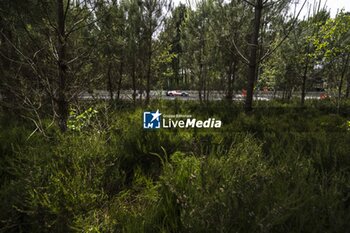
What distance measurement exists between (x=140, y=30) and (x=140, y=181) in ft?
26.2

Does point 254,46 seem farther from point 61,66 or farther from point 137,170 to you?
point 61,66

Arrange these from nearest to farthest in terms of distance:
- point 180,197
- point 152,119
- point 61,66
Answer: point 180,197
point 61,66
point 152,119

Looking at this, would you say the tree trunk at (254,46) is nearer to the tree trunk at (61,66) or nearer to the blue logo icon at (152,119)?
the blue logo icon at (152,119)

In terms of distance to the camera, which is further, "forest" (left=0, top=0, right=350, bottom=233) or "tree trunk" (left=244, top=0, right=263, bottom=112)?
"tree trunk" (left=244, top=0, right=263, bottom=112)

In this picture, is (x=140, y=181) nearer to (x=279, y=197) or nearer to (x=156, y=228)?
(x=156, y=228)

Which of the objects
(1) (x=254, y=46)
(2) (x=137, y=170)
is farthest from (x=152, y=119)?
(1) (x=254, y=46)

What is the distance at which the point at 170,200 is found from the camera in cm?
178

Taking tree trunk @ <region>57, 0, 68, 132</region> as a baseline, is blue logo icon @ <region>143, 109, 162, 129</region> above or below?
below

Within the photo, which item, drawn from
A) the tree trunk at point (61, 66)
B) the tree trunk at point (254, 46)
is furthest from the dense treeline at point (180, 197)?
the tree trunk at point (254, 46)

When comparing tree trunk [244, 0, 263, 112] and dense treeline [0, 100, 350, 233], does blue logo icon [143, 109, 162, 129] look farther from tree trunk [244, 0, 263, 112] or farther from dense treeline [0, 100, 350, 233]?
tree trunk [244, 0, 263, 112]

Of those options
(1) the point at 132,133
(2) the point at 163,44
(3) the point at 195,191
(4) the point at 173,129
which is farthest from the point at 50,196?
(2) the point at 163,44

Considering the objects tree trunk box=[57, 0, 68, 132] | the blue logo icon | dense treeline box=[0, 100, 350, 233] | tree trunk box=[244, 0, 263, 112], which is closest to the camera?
dense treeline box=[0, 100, 350, 233]

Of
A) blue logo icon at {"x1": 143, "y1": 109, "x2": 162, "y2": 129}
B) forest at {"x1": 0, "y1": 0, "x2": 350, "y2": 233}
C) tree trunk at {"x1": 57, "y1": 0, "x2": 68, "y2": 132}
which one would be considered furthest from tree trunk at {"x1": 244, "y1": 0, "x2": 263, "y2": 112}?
tree trunk at {"x1": 57, "y1": 0, "x2": 68, "y2": 132}

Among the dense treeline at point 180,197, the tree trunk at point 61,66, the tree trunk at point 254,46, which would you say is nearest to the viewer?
the dense treeline at point 180,197
